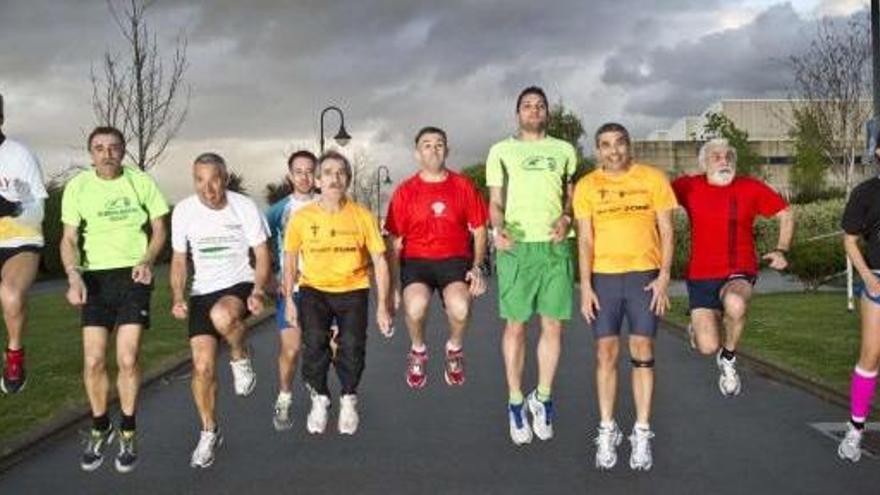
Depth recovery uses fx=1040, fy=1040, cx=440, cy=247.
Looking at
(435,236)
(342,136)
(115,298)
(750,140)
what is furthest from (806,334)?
(750,140)

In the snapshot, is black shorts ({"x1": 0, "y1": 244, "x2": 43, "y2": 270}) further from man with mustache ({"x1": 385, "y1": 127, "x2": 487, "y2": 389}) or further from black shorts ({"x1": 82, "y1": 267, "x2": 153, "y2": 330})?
man with mustache ({"x1": 385, "y1": 127, "x2": 487, "y2": 389})

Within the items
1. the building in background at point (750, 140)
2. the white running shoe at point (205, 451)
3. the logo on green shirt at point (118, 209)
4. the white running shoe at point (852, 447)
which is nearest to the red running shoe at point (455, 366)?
the white running shoe at point (205, 451)

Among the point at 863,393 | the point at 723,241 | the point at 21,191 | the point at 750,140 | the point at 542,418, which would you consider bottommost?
the point at 542,418

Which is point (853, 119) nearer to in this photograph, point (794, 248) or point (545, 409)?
point (794, 248)

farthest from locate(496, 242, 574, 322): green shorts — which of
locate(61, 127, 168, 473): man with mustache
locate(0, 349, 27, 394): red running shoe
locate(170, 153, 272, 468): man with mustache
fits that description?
locate(0, 349, 27, 394): red running shoe

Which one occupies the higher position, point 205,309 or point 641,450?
point 205,309

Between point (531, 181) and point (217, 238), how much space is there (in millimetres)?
2363

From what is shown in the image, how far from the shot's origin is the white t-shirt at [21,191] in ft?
24.5

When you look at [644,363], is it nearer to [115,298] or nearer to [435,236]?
[435,236]

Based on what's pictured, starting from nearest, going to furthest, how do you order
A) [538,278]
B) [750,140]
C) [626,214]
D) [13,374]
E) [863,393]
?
[626,214], [863,393], [13,374], [538,278], [750,140]

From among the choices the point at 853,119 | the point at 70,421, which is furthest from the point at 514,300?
the point at 853,119

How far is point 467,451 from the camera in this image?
803cm

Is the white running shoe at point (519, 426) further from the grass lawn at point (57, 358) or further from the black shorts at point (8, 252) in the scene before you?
the grass lawn at point (57, 358)

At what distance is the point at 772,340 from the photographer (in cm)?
1586
